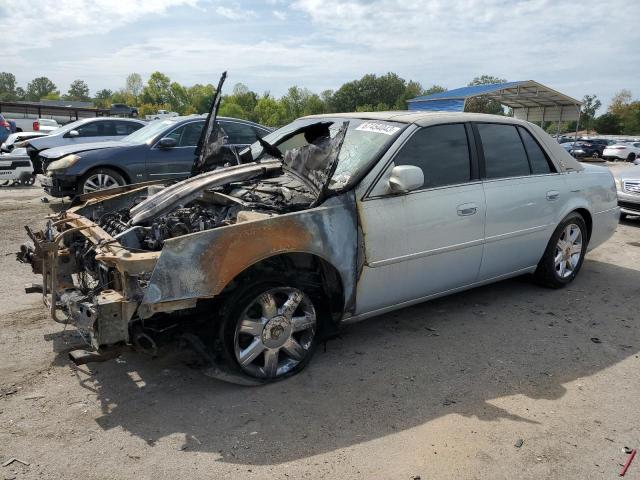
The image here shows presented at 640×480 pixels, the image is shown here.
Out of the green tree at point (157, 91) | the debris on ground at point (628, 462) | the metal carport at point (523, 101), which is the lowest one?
the debris on ground at point (628, 462)

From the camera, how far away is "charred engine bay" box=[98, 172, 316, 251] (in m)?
3.41

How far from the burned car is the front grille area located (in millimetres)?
5217

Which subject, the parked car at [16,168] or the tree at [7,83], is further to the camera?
the tree at [7,83]

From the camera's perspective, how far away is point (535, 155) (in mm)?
5023

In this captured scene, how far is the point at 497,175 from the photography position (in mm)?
4586

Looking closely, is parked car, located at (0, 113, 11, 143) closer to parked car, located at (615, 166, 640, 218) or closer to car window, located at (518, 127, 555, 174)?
car window, located at (518, 127, 555, 174)

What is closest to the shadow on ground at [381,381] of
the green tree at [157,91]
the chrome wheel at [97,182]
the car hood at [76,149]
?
the chrome wheel at [97,182]

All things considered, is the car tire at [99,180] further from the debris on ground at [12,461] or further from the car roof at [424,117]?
the debris on ground at [12,461]

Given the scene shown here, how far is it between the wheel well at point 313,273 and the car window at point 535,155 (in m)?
2.49

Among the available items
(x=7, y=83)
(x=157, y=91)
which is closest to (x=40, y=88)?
(x=7, y=83)

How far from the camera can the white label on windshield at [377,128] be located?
4078mm

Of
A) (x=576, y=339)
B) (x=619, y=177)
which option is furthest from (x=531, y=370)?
(x=619, y=177)

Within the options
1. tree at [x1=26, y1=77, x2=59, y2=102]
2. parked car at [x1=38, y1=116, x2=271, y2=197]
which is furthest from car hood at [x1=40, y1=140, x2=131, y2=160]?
tree at [x1=26, y1=77, x2=59, y2=102]

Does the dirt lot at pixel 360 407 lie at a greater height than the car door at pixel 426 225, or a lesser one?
lesser
